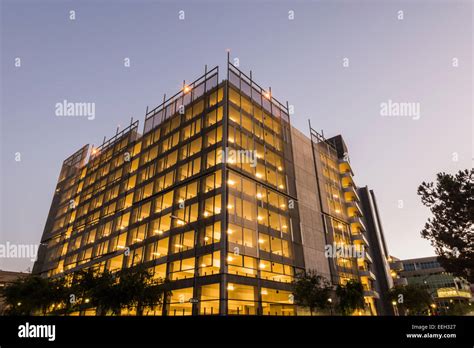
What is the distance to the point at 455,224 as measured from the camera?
30344 millimetres

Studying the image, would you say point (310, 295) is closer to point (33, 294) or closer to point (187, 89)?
point (187, 89)

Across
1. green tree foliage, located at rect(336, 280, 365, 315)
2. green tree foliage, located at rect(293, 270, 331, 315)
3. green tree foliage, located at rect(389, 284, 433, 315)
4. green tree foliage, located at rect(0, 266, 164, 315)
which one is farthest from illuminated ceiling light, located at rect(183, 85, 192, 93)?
green tree foliage, located at rect(389, 284, 433, 315)

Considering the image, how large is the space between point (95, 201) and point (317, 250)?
155ft

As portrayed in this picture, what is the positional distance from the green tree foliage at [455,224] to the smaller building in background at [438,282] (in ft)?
274

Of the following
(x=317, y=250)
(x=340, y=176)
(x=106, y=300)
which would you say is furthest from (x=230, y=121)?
(x=340, y=176)

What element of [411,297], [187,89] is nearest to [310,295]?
[411,297]

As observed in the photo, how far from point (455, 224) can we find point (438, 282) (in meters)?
108

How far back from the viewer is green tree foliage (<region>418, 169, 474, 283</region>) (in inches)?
1146

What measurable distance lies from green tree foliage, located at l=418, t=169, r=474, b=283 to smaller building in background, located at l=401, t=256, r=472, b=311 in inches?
3289

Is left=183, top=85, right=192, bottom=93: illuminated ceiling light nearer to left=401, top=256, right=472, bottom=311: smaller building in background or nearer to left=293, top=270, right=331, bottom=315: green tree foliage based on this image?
left=293, top=270, right=331, bottom=315: green tree foliage

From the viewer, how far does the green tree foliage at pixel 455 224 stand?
29.1 meters

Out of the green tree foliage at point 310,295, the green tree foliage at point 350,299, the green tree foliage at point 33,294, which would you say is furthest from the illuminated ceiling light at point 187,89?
the green tree foliage at point 350,299
